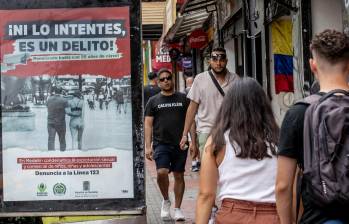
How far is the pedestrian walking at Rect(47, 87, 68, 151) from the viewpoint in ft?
19.9

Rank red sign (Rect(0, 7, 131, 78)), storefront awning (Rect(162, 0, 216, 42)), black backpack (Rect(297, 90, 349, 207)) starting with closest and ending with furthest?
1. black backpack (Rect(297, 90, 349, 207))
2. red sign (Rect(0, 7, 131, 78))
3. storefront awning (Rect(162, 0, 216, 42))

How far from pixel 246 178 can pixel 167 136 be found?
4.97m

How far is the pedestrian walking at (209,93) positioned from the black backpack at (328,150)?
495 cm

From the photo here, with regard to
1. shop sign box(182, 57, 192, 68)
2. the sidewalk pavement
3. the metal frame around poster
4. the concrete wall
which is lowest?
the sidewalk pavement

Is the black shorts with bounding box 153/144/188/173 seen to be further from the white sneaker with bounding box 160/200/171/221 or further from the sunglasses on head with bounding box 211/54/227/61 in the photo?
the sunglasses on head with bounding box 211/54/227/61

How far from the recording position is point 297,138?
3.37 m

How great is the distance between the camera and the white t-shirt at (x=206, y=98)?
26.9 ft

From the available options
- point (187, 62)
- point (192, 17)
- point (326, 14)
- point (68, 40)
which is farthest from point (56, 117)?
point (187, 62)

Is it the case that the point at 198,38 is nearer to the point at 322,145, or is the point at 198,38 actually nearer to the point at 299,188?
the point at 299,188

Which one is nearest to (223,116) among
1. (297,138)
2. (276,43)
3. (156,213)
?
(297,138)

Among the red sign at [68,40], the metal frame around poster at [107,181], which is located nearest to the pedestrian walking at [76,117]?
the red sign at [68,40]

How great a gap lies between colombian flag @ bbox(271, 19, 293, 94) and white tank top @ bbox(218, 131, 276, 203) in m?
6.40

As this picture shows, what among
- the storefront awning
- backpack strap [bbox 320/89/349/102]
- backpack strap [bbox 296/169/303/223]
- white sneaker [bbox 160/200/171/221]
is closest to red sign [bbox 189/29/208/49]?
the storefront awning

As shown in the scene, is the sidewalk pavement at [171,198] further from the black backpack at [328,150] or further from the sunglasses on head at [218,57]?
the black backpack at [328,150]
